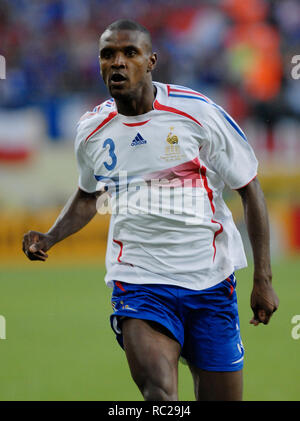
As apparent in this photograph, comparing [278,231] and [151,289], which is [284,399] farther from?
[278,231]

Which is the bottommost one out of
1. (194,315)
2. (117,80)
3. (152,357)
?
(152,357)

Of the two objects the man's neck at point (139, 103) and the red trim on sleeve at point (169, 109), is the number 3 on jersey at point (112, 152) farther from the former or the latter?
the red trim on sleeve at point (169, 109)

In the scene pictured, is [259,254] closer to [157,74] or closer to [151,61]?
[151,61]

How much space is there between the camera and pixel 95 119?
4.12 meters

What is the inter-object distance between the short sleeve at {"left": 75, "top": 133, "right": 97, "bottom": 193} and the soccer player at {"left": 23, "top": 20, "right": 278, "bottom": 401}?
173 millimetres

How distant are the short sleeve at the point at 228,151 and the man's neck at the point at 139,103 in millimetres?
334

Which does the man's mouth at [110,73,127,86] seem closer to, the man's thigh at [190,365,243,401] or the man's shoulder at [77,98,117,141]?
the man's shoulder at [77,98,117,141]

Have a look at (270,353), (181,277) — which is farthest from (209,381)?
(270,353)

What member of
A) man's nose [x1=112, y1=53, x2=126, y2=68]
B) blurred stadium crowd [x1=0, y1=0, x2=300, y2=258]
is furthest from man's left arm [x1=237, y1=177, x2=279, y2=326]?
blurred stadium crowd [x1=0, y1=0, x2=300, y2=258]

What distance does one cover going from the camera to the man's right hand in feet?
13.7

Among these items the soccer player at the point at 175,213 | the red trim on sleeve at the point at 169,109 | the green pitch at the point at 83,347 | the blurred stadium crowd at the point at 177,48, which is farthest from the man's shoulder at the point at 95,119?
the blurred stadium crowd at the point at 177,48

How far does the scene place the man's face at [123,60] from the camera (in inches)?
149

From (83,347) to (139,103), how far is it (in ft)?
14.7

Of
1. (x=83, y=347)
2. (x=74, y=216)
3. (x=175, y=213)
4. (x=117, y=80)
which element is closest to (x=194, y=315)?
(x=175, y=213)
